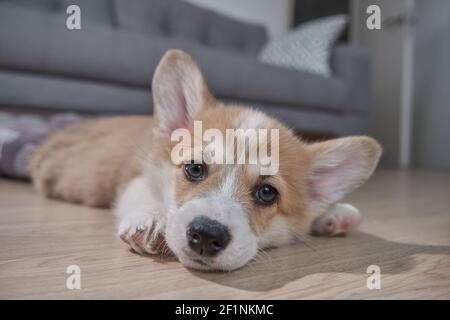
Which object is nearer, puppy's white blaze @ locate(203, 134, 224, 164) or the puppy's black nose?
the puppy's black nose

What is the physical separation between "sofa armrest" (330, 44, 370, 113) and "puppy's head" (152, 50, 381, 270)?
2.74 m

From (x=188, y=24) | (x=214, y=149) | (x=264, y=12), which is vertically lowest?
(x=214, y=149)

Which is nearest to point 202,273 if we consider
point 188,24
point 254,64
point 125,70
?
point 125,70

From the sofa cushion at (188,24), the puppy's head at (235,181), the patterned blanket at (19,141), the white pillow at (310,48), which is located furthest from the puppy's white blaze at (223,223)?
the white pillow at (310,48)

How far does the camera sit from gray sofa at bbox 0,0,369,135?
2518 millimetres

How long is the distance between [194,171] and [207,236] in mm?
246

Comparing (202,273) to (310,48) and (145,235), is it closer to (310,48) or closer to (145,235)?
(145,235)

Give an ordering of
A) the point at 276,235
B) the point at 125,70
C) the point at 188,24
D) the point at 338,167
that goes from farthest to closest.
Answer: the point at 188,24
the point at 125,70
the point at 338,167
the point at 276,235

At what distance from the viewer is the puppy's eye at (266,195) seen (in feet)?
3.40

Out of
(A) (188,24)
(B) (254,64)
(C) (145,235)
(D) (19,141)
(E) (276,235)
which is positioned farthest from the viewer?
(A) (188,24)

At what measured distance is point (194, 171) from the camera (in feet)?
3.46

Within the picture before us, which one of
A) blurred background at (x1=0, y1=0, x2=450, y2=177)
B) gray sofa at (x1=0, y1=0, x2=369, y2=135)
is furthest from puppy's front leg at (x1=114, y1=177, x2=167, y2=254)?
gray sofa at (x1=0, y1=0, x2=369, y2=135)

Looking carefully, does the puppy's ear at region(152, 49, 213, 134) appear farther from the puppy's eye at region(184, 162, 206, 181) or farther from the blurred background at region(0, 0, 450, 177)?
the blurred background at region(0, 0, 450, 177)

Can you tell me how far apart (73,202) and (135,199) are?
521 millimetres
